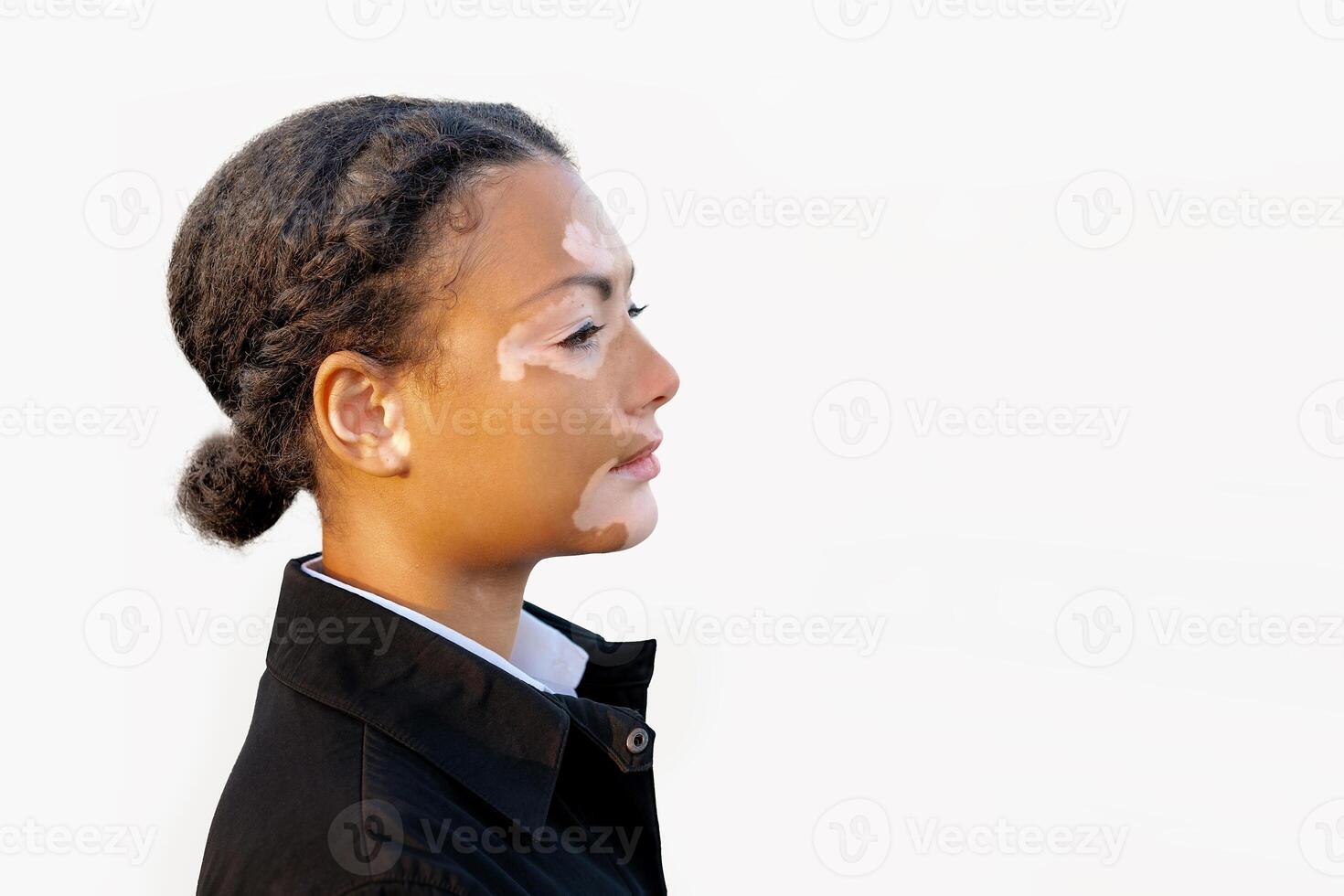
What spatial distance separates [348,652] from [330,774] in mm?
196

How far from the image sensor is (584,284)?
1.95 meters

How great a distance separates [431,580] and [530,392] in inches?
13.3

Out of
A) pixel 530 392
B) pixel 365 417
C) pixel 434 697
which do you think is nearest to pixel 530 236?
pixel 530 392

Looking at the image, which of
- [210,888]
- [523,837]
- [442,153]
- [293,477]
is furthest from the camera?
[293,477]

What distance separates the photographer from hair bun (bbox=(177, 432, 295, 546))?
7.04 feet

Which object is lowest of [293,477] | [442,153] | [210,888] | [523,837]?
[210,888]

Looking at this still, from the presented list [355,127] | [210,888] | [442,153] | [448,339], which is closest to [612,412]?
[448,339]

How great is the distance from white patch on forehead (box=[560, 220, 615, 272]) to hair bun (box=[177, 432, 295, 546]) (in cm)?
62

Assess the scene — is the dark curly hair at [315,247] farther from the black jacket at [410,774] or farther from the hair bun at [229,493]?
the black jacket at [410,774]

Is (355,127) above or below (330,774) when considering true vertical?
above

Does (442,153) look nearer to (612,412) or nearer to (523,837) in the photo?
(612,412)

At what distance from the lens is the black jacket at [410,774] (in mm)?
1630

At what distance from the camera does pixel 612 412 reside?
6.41 feet

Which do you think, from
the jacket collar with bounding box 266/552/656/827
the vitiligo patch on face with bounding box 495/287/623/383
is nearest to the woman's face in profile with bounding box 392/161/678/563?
the vitiligo patch on face with bounding box 495/287/623/383
